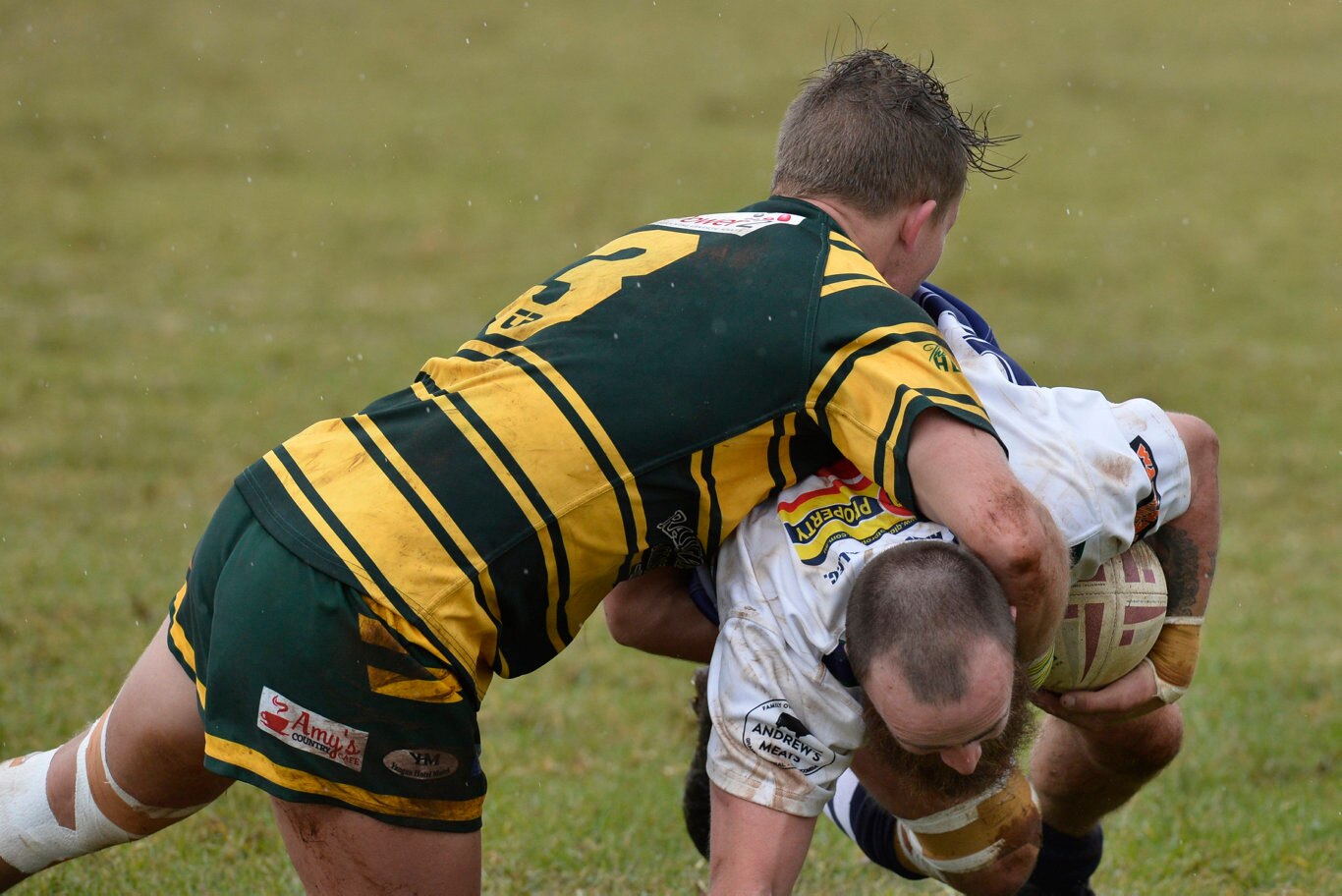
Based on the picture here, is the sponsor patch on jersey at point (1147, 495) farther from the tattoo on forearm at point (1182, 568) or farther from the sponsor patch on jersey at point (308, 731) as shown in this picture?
the sponsor patch on jersey at point (308, 731)

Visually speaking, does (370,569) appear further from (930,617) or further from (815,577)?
(930,617)

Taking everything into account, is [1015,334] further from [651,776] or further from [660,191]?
[651,776]

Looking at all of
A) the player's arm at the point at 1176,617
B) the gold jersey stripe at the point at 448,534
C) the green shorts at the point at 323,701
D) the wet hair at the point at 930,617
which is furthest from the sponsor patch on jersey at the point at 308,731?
the player's arm at the point at 1176,617

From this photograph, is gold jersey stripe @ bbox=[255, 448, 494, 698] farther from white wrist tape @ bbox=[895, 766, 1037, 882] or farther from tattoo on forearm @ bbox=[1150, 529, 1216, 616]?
tattoo on forearm @ bbox=[1150, 529, 1216, 616]


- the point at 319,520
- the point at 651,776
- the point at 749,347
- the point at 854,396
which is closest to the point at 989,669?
the point at 854,396

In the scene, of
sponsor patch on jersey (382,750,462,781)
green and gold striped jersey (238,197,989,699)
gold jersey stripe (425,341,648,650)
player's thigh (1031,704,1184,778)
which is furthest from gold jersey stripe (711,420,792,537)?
player's thigh (1031,704,1184,778)

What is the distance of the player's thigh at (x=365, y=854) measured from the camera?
2.55 m

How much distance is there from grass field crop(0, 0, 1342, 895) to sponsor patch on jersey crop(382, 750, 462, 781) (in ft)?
4.68

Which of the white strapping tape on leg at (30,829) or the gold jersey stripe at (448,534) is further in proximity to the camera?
the white strapping tape on leg at (30,829)

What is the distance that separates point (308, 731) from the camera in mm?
2479

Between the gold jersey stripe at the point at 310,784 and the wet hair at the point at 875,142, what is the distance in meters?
1.36

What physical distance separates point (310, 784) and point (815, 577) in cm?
93

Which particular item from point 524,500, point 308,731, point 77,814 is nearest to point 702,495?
point 524,500

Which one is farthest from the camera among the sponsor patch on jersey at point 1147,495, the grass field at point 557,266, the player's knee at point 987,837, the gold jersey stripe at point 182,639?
the grass field at point 557,266
